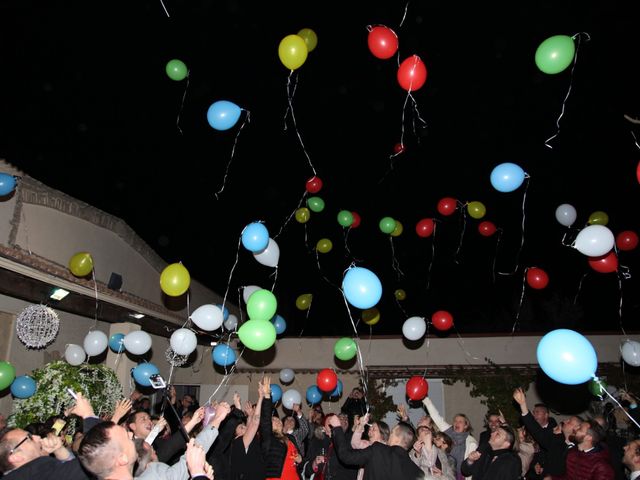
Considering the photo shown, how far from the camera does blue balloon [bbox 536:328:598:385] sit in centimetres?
314

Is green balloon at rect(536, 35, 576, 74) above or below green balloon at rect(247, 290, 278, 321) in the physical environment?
above

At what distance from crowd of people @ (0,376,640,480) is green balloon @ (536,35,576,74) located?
9.24ft

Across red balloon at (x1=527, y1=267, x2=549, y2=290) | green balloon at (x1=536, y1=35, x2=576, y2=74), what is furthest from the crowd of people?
green balloon at (x1=536, y1=35, x2=576, y2=74)

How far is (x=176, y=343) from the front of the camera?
5797 mm

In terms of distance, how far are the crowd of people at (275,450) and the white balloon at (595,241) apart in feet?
4.86

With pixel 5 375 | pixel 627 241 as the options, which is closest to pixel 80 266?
pixel 5 375

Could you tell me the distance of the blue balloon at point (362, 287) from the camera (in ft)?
13.0

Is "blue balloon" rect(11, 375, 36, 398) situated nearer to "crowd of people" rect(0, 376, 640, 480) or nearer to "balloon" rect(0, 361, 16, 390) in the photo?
"balloon" rect(0, 361, 16, 390)

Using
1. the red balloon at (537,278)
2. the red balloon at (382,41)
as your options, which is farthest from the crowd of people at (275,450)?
the red balloon at (382,41)

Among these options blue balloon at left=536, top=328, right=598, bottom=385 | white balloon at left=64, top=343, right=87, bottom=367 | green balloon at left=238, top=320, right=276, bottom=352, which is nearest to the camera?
blue balloon at left=536, top=328, right=598, bottom=385

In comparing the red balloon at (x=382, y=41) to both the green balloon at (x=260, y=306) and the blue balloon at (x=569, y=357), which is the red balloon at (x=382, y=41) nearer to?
the green balloon at (x=260, y=306)

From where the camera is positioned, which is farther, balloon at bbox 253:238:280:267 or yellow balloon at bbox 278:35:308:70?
balloon at bbox 253:238:280:267

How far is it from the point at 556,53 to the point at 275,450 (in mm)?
4023

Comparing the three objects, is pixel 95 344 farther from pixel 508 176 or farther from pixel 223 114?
pixel 508 176
